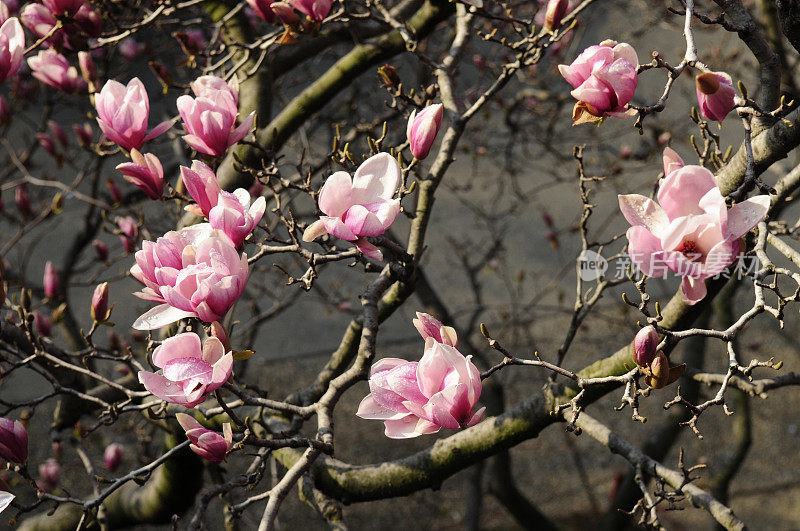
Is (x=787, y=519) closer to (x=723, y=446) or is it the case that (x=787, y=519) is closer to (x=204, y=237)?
(x=723, y=446)

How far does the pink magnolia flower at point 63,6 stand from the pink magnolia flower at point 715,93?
96cm

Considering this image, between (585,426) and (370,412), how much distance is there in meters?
0.47

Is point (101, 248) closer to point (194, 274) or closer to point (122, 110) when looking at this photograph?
point (122, 110)

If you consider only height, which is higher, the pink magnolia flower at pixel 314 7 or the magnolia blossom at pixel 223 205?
the pink magnolia flower at pixel 314 7

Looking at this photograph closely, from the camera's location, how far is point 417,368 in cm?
72

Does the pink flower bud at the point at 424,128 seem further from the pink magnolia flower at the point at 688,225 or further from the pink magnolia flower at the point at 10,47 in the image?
the pink magnolia flower at the point at 10,47

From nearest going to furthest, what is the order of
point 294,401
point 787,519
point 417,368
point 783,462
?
1. point 417,368
2. point 294,401
3. point 787,519
4. point 783,462

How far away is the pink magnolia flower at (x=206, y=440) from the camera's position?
73 centimetres

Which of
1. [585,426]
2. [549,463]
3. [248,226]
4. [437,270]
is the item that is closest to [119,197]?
[248,226]

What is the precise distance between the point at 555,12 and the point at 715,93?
36cm

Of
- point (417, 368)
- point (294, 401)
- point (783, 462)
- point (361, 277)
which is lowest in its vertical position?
point (783, 462)

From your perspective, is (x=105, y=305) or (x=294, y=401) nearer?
(x=105, y=305)

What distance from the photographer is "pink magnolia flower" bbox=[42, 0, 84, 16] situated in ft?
3.77

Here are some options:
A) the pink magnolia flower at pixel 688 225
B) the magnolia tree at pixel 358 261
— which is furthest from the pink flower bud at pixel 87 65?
the pink magnolia flower at pixel 688 225
